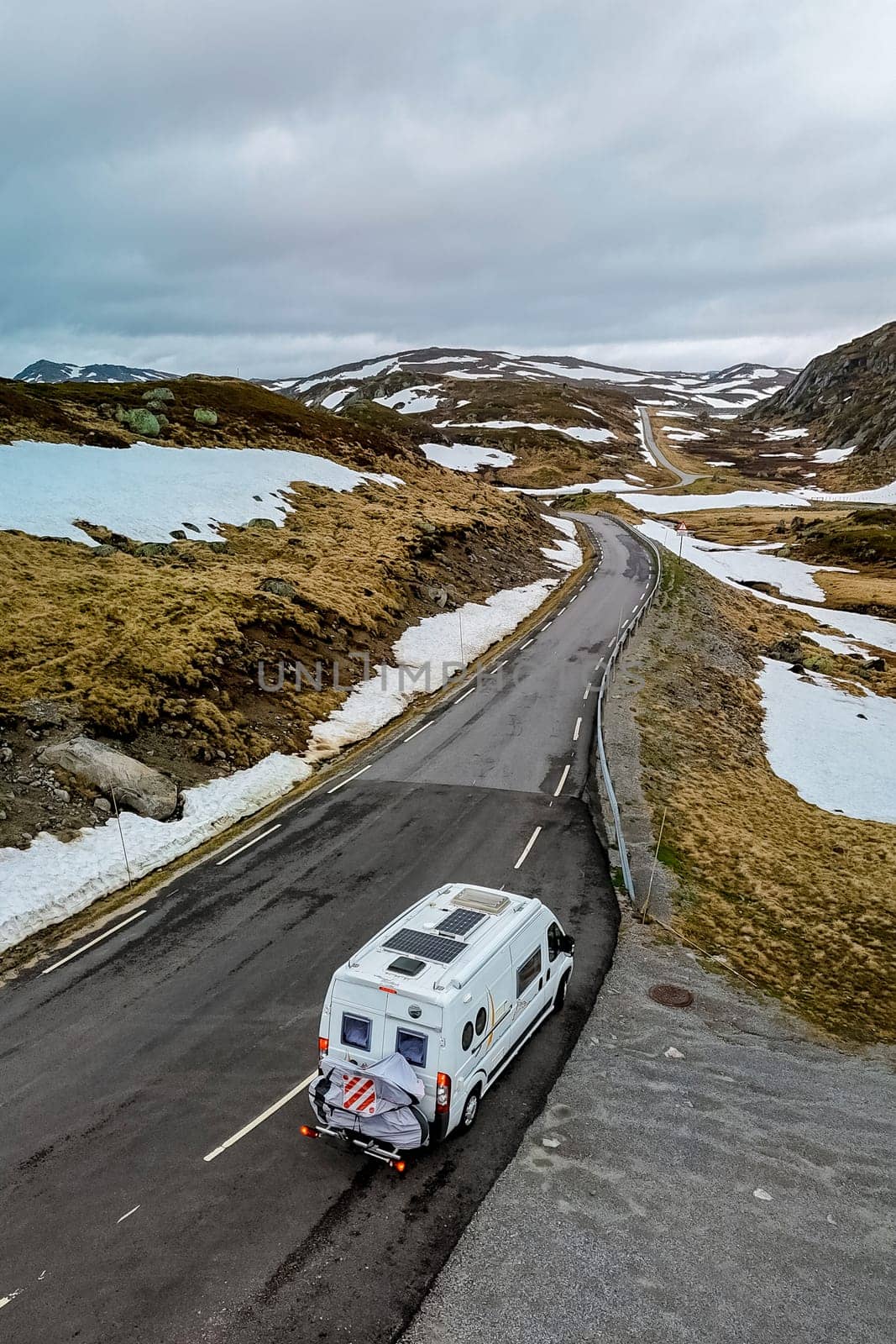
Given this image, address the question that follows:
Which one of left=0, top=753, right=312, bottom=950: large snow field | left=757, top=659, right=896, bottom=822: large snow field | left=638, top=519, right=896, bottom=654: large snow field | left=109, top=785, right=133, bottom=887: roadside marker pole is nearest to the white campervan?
left=0, top=753, right=312, bottom=950: large snow field

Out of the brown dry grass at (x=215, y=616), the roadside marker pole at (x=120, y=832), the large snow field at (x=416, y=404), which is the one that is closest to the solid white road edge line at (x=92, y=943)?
the roadside marker pole at (x=120, y=832)

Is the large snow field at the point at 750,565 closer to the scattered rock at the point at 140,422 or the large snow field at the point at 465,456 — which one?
the large snow field at the point at 465,456

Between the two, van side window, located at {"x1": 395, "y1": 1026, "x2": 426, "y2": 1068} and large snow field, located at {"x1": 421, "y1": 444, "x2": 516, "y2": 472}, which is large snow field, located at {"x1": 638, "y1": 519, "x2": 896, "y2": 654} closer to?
large snow field, located at {"x1": 421, "y1": 444, "x2": 516, "y2": 472}

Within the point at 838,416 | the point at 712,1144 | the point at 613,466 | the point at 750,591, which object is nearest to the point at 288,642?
the point at 712,1144

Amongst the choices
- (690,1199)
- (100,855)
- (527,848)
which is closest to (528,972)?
(690,1199)

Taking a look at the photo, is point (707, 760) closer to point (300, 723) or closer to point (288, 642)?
point (300, 723)
